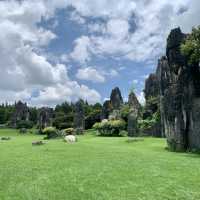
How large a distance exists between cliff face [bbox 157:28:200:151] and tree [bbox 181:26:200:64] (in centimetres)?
141

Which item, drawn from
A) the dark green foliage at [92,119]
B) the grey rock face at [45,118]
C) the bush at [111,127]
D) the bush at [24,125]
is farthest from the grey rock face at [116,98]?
the bush at [24,125]

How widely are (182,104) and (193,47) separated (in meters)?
4.70

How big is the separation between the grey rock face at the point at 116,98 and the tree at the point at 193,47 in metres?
51.5

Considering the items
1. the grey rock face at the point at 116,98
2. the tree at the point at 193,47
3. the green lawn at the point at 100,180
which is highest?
the grey rock face at the point at 116,98

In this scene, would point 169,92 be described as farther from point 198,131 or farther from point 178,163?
point 178,163

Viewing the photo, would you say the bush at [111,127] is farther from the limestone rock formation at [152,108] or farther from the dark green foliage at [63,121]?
the dark green foliage at [63,121]

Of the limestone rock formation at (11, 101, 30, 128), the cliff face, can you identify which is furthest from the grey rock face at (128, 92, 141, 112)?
the limestone rock formation at (11, 101, 30, 128)

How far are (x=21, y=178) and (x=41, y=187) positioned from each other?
6.40ft

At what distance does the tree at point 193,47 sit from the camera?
23.4m

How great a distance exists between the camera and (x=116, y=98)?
3056 inches

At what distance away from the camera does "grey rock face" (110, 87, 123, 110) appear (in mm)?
76394

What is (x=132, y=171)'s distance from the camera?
1420 centimetres

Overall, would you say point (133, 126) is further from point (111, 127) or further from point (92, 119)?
point (92, 119)

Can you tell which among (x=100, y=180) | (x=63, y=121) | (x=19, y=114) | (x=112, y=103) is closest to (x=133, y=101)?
(x=112, y=103)
